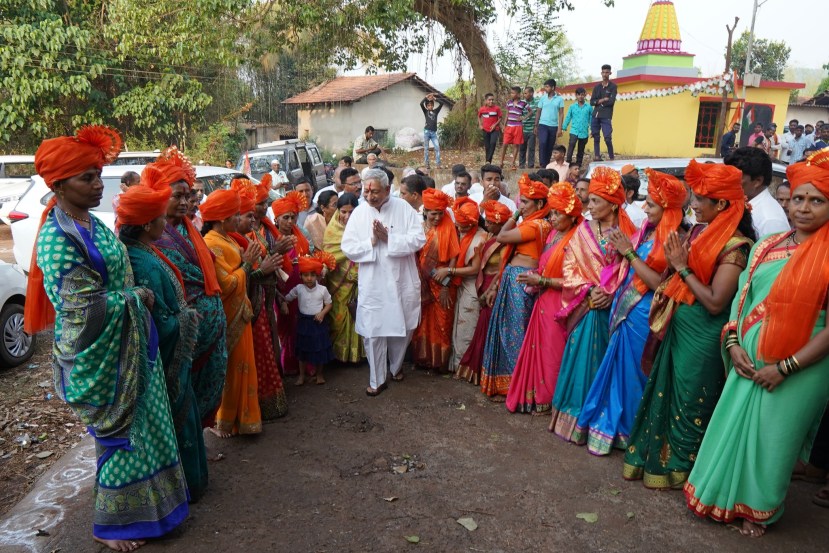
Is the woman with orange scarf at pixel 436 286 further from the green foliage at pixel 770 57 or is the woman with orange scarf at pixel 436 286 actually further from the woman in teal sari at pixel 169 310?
the green foliage at pixel 770 57

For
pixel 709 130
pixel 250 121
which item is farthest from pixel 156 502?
pixel 250 121

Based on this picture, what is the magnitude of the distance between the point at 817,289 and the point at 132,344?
3257 mm

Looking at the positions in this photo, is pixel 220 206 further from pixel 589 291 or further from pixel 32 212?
pixel 32 212

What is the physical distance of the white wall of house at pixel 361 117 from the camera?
83.5ft

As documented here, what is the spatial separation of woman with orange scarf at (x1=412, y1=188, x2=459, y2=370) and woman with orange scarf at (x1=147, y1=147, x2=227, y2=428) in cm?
208

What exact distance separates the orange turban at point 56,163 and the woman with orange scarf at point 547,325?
292cm

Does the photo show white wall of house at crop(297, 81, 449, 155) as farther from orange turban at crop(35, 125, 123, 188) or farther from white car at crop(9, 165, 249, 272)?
orange turban at crop(35, 125, 123, 188)

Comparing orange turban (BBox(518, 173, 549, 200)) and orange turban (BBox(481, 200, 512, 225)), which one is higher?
orange turban (BBox(518, 173, 549, 200))

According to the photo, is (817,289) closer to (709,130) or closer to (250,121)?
(709,130)

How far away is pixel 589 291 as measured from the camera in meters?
4.25

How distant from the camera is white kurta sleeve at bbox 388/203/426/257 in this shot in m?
5.05

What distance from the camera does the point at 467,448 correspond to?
423 centimetres

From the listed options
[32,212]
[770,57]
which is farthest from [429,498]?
[770,57]

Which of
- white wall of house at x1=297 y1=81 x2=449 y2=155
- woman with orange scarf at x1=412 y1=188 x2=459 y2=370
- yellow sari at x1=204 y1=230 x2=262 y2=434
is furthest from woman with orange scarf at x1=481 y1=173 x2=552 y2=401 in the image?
white wall of house at x1=297 y1=81 x2=449 y2=155
